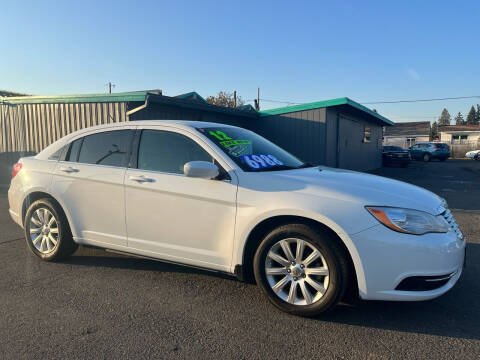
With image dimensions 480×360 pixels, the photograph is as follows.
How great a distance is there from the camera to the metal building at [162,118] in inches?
461

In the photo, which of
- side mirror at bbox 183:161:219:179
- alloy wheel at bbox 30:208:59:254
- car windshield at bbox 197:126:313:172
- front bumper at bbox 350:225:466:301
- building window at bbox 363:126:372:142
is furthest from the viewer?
building window at bbox 363:126:372:142

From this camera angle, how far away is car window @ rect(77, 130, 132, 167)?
13.1 feet

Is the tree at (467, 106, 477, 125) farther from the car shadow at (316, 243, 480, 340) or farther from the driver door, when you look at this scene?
the driver door

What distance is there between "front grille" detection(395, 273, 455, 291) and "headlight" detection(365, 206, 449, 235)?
1.10 feet

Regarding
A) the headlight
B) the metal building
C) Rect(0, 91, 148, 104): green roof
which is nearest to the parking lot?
the headlight

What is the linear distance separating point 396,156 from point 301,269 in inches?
1014

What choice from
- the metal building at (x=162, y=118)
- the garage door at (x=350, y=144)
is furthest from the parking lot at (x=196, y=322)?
the garage door at (x=350, y=144)

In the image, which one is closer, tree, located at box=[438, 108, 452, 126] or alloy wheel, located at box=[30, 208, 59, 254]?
alloy wheel, located at box=[30, 208, 59, 254]

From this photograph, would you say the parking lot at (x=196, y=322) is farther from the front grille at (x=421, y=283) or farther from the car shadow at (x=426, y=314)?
the front grille at (x=421, y=283)

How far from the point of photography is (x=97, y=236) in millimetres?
3998

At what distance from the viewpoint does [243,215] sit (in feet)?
10.3

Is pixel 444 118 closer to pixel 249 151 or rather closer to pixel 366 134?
pixel 366 134

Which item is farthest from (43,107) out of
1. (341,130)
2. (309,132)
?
(341,130)

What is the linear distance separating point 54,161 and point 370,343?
3.85 metres
